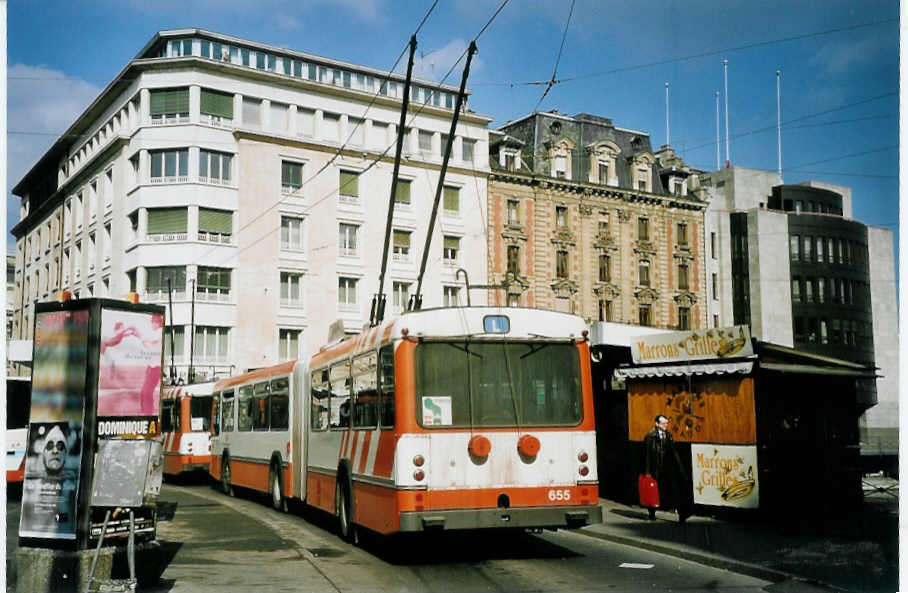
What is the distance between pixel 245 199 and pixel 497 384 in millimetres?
25488

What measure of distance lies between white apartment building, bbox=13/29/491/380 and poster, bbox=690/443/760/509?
7.62 m

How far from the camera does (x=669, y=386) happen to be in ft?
50.4

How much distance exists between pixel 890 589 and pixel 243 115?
24117 millimetres

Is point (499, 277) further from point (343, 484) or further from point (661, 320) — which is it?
point (343, 484)

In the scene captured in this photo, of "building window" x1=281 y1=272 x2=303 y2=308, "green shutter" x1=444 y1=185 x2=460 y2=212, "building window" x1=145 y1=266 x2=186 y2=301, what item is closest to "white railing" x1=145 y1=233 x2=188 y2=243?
"building window" x1=145 y1=266 x2=186 y2=301

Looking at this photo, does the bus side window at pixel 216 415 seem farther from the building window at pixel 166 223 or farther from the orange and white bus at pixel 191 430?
the building window at pixel 166 223

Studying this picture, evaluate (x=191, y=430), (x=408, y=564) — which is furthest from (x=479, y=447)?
(x=191, y=430)

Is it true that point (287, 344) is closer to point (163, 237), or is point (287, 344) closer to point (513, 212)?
point (163, 237)

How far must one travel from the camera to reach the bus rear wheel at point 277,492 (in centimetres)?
1748

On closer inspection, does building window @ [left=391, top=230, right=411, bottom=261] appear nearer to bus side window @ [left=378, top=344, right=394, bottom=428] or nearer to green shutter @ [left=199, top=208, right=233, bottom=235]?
green shutter @ [left=199, top=208, right=233, bottom=235]

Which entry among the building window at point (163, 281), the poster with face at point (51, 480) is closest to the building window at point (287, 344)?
the building window at point (163, 281)

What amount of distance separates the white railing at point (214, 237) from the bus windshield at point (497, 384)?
23.4 m

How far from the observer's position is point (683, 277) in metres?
33.6

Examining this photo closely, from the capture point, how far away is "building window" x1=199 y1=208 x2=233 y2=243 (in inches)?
1281
